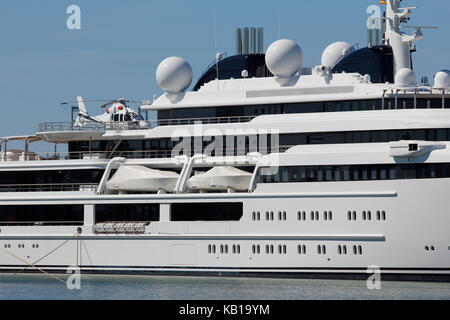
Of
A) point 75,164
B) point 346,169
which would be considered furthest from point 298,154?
point 75,164

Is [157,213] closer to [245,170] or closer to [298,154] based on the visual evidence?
[245,170]

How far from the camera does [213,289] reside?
29438 mm

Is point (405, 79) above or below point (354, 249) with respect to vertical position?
above

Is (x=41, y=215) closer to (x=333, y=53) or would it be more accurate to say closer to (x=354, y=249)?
(x=354, y=249)

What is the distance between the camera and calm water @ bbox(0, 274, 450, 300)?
27.4 m

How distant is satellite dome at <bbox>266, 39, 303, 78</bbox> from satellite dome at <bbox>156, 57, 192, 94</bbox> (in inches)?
160

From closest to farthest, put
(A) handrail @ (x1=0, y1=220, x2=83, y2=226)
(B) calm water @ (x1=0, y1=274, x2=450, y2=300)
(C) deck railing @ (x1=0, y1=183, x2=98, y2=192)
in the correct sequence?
(B) calm water @ (x1=0, y1=274, x2=450, y2=300) → (A) handrail @ (x1=0, y1=220, x2=83, y2=226) → (C) deck railing @ (x1=0, y1=183, x2=98, y2=192)

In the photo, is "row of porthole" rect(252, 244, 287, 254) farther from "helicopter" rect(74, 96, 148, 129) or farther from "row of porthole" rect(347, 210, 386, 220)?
"helicopter" rect(74, 96, 148, 129)

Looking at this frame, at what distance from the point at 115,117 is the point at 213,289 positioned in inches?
441

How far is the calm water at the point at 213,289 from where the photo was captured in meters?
27.4

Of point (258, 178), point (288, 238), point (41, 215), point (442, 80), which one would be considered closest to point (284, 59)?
point (258, 178)

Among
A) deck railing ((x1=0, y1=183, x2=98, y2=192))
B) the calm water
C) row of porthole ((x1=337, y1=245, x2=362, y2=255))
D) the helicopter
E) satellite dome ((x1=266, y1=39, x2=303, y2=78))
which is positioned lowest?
the calm water

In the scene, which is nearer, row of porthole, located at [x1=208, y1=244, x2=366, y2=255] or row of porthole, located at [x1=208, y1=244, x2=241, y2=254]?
row of porthole, located at [x1=208, y1=244, x2=366, y2=255]

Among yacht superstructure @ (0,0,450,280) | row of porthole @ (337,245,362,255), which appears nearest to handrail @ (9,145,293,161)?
yacht superstructure @ (0,0,450,280)
